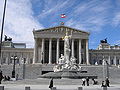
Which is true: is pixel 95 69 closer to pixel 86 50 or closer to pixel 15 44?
pixel 86 50

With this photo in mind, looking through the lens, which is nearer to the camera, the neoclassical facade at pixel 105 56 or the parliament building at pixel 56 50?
the parliament building at pixel 56 50

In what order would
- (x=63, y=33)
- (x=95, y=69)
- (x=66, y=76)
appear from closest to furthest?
Result: (x=66, y=76), (x=95, y=69), (x=63, y=33)

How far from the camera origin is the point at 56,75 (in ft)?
106

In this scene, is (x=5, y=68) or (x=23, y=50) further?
(x=23, y=50)

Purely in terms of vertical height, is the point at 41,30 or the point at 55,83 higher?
the point at 41,30

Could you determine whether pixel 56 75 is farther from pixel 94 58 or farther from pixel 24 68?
pixel 94 58

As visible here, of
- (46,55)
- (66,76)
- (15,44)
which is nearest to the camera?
(66,76)

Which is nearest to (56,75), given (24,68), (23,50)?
(24,68)

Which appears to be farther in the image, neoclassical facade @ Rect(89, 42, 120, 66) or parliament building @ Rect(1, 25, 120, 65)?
neoclassical facade @ Rect(89, 42, 120, 66)

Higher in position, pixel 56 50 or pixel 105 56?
pixel 56 50

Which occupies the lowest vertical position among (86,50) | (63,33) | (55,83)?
(55,83)

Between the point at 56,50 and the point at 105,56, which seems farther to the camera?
the point at 105,56

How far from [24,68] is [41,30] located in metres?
26.7

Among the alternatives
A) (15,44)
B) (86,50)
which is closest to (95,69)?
(86,50)
